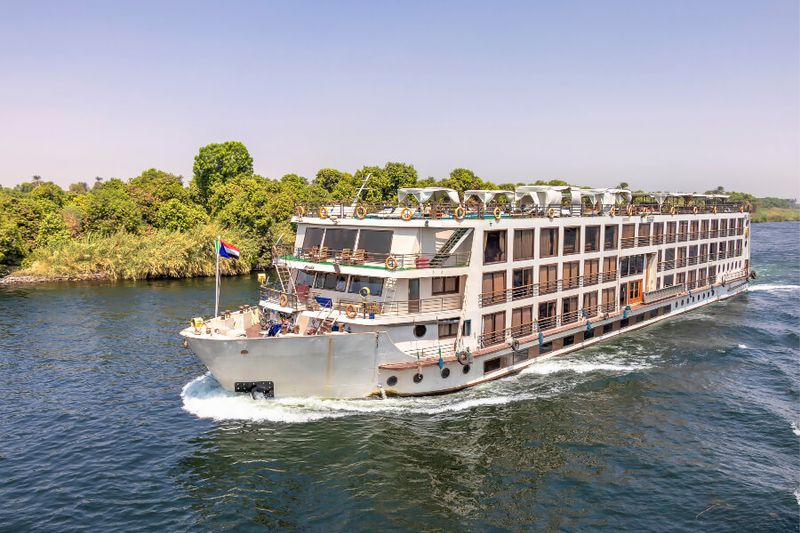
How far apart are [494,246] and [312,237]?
10.5 metres

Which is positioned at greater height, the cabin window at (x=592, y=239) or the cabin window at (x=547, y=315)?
the cabin window at (x=592, y=239)

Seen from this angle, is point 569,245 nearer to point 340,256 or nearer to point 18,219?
point 340,256

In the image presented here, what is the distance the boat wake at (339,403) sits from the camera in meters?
27.7

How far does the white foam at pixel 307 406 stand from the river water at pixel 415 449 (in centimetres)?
10

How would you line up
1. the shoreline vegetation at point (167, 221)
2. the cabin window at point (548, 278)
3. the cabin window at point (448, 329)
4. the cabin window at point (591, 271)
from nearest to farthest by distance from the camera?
1. the cabin window at point (448, 329)
2. the cabin window at point (548, 278)
3. the cabin window at point (591, 271)
4. the shoreline vegetation at point (167, 221)

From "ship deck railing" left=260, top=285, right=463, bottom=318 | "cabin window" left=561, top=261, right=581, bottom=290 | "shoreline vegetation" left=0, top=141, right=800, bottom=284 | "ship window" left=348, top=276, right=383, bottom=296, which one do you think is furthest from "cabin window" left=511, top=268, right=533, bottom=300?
"shoreline vegetation" left=0, top=141, right=800, bottom=284

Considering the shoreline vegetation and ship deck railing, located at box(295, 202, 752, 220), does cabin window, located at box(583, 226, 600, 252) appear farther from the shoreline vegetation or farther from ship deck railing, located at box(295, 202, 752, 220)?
the shoreline vegetation

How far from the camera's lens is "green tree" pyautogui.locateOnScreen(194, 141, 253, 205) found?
102m

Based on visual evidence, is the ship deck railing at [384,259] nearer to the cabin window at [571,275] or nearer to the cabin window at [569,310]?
the cabin window at [571,275]

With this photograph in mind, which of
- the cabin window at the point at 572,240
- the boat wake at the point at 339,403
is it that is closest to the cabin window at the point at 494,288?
the boat wake at the point at 339,403

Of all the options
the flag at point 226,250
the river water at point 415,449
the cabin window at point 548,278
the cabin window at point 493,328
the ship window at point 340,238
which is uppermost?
the ship window at point 340,238

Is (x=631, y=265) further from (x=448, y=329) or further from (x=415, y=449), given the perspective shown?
(x=415, y=449)

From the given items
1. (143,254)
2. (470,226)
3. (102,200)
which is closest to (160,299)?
(143,254)

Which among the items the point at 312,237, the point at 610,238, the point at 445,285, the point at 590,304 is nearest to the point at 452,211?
the point at 445,285
